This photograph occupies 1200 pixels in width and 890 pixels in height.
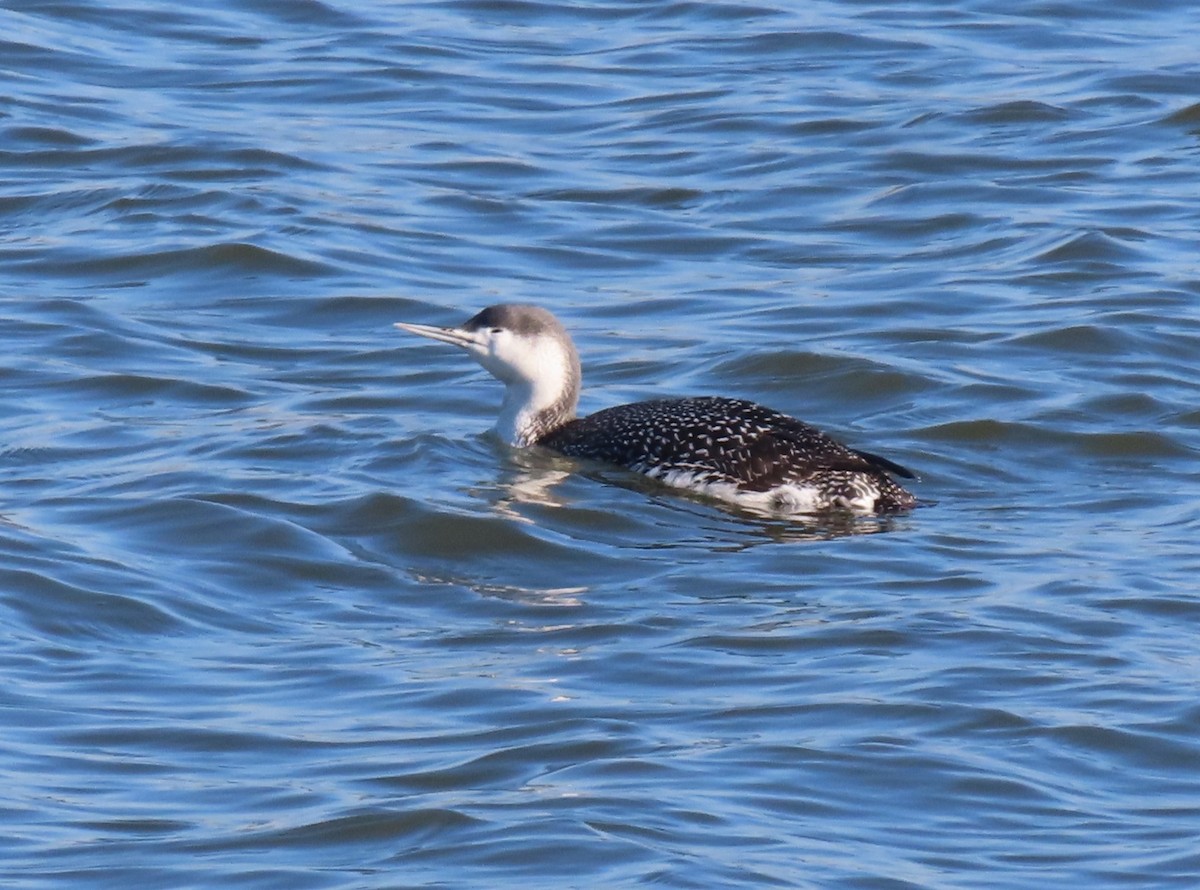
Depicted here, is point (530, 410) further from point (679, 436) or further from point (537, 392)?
point (679, 436)

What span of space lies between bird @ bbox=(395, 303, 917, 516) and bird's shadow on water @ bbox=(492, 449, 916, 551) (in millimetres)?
40

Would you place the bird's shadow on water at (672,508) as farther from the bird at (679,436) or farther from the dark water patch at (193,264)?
the dark water patch at (193,264)

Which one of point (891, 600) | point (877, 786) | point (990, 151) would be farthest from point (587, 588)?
point (990, 151)

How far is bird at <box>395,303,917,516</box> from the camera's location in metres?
9.59

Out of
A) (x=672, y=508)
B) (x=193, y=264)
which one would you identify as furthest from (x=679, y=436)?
(x=193, y=264)

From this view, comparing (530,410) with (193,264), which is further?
(193,264)

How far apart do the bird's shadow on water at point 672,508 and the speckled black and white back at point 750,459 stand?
0.04 meters

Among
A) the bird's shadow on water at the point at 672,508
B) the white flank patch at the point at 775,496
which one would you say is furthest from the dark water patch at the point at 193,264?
the white flank patch at the point at 775,496

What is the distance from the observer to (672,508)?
32.1ft

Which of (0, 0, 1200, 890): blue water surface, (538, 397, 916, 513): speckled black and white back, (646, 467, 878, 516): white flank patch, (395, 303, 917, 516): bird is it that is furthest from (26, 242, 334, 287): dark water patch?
(646, 467, 878, 516): white flank patch

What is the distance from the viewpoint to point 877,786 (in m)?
6.66

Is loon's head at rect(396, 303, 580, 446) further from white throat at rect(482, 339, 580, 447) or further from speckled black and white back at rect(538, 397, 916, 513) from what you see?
speckled black and white back at rect(538, 397, 916, 513)

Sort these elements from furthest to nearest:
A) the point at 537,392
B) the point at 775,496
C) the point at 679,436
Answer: the point at 537,392
the point at 679,436
the point at 775,496

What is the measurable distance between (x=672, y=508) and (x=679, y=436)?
1.01 ft
